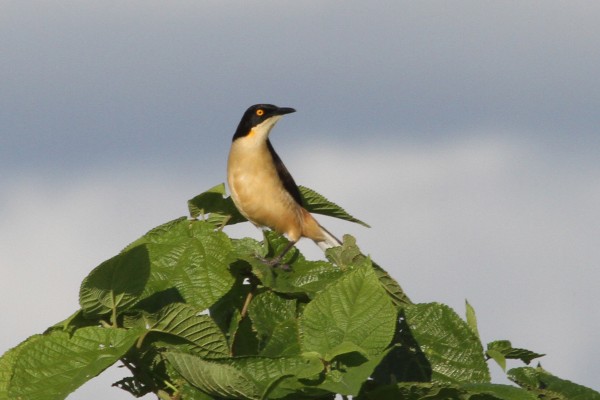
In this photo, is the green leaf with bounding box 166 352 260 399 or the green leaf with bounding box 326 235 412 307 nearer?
the green leaf with bounding box 166 352 260 399

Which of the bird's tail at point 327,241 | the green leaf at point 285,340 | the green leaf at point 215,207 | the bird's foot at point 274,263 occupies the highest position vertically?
the bird's tail at point 327,241

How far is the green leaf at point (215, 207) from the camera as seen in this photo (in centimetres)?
485

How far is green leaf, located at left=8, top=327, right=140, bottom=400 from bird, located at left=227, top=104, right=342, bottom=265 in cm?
445

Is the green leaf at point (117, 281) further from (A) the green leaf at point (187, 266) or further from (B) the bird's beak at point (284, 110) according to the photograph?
(B) the bird's beak at point (284, 110)

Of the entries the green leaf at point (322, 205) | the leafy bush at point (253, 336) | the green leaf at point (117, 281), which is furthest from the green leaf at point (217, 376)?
the green leaf at point (322, 205)

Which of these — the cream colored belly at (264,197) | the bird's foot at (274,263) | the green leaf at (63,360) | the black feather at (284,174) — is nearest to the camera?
the green leaf at (63,360)

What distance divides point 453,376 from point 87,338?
142 cm

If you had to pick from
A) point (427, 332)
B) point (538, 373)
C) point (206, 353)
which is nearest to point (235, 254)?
point (206, 353)

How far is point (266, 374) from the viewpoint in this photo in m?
3.27

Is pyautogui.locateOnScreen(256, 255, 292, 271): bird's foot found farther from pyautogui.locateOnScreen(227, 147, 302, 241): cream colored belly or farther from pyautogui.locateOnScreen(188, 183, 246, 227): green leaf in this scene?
pyautogui.locateOnScreen(227, 147, 302, 241): cream colored belly

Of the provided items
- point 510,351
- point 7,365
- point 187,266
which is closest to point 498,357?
point 510,351

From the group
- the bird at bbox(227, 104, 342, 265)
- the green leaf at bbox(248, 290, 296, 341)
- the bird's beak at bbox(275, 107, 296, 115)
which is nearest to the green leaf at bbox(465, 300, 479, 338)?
the green leaf at bbox(248, 290, 296, 341)

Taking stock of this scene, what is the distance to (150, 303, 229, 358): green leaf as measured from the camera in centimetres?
369

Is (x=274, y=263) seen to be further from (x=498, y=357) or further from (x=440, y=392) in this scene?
(x=440, y=392)
